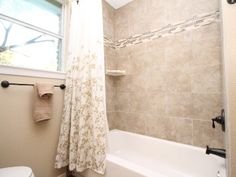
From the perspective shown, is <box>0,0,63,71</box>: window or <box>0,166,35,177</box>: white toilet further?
<box>0,0,63,71</box>: window

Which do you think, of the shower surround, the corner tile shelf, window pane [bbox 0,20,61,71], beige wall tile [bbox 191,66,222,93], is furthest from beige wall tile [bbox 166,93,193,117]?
window pane [bbox 0,20,61,71]

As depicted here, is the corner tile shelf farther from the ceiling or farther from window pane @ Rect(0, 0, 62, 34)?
the ceiling

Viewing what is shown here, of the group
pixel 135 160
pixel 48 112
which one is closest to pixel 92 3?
pixel 48 112

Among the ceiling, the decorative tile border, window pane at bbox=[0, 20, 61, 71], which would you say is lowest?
window pane at bbox=[0, 20, 61, 71]

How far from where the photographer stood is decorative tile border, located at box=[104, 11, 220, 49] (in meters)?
1.58

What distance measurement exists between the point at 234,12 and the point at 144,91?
4.74 ft

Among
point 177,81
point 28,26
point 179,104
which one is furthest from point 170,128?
point 28,26

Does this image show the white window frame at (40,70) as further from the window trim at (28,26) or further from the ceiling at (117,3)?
the ceiling at (117,3)

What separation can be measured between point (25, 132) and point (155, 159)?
5.00ft

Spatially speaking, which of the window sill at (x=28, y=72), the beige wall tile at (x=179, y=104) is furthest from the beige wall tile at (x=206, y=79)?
the window sill at (x=28, y=72)

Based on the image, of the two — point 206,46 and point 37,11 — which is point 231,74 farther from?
point 37,11

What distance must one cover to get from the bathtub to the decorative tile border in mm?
1379

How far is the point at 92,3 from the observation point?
1553 millimetres

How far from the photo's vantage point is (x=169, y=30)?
1854 mm
